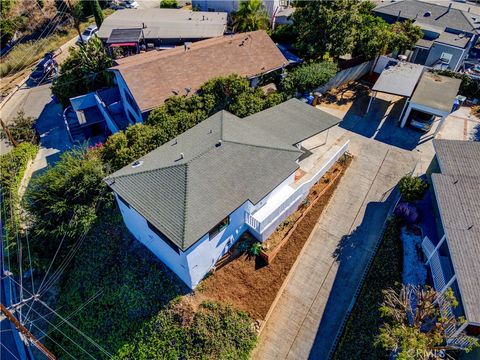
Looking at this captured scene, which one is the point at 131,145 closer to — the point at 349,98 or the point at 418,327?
the point at 418,327

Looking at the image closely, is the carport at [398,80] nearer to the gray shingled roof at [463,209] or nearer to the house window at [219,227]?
the gray shingled roof at [463,209]

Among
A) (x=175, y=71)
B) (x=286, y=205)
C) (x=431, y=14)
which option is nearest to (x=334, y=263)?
(x=286, y=205)

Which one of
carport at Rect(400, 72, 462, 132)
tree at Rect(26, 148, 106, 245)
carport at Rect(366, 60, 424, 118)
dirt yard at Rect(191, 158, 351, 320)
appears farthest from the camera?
carport at Rect(366, 60, 424, 118)

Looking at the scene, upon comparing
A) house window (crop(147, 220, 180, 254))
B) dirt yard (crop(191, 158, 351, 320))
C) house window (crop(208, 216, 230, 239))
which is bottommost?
dirt yard (crop(191, 158, 351, 320))

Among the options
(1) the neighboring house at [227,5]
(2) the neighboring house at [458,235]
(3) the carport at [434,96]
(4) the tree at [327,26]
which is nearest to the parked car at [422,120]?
(3) the carport at [434,96]

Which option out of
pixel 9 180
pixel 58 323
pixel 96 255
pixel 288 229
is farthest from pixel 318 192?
pixel 9 180

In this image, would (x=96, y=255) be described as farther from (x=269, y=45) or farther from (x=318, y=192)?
(x=269, y=45)

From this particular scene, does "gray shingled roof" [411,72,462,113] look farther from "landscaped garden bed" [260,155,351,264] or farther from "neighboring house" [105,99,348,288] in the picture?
"neighboring house" [105,99,348,288]

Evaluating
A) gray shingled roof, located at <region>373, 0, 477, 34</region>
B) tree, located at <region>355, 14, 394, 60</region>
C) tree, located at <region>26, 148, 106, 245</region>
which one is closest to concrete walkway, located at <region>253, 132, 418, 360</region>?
tree, located at <region>355, 14, 394, 60</region>
